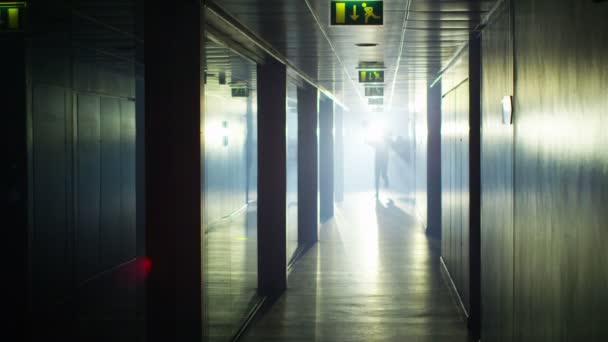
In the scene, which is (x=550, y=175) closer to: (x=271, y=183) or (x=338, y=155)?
(x=271, y=183)

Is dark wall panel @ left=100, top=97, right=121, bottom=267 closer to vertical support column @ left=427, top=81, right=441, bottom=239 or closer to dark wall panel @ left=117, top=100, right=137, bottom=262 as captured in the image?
dark wall panel @ left=117, top=100, right=137, bottom=262

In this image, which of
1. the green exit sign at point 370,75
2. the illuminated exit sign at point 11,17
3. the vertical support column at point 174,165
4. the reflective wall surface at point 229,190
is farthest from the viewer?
the green exit sign at point 370,75

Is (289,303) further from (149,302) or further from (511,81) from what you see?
(511,81)

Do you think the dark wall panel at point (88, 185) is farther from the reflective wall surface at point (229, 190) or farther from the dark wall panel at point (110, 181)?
the reflective wall surface at point (229, 190)

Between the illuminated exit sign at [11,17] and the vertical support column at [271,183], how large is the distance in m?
3.19

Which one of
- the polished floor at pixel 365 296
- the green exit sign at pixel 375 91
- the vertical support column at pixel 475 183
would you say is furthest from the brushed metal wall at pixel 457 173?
the green exit sign at pixel 375 91

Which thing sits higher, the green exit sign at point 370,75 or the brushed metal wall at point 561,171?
the green exit sign at point 370,75

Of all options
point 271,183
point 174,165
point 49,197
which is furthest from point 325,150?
point 174,165

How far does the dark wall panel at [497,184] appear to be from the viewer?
201 inches

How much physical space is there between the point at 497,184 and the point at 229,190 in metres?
13.5

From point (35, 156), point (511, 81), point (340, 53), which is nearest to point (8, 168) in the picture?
point (35, 156)

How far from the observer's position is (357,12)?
5695mm

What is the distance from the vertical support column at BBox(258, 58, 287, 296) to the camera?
9.26 metres

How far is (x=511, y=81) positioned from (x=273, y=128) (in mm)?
4709
